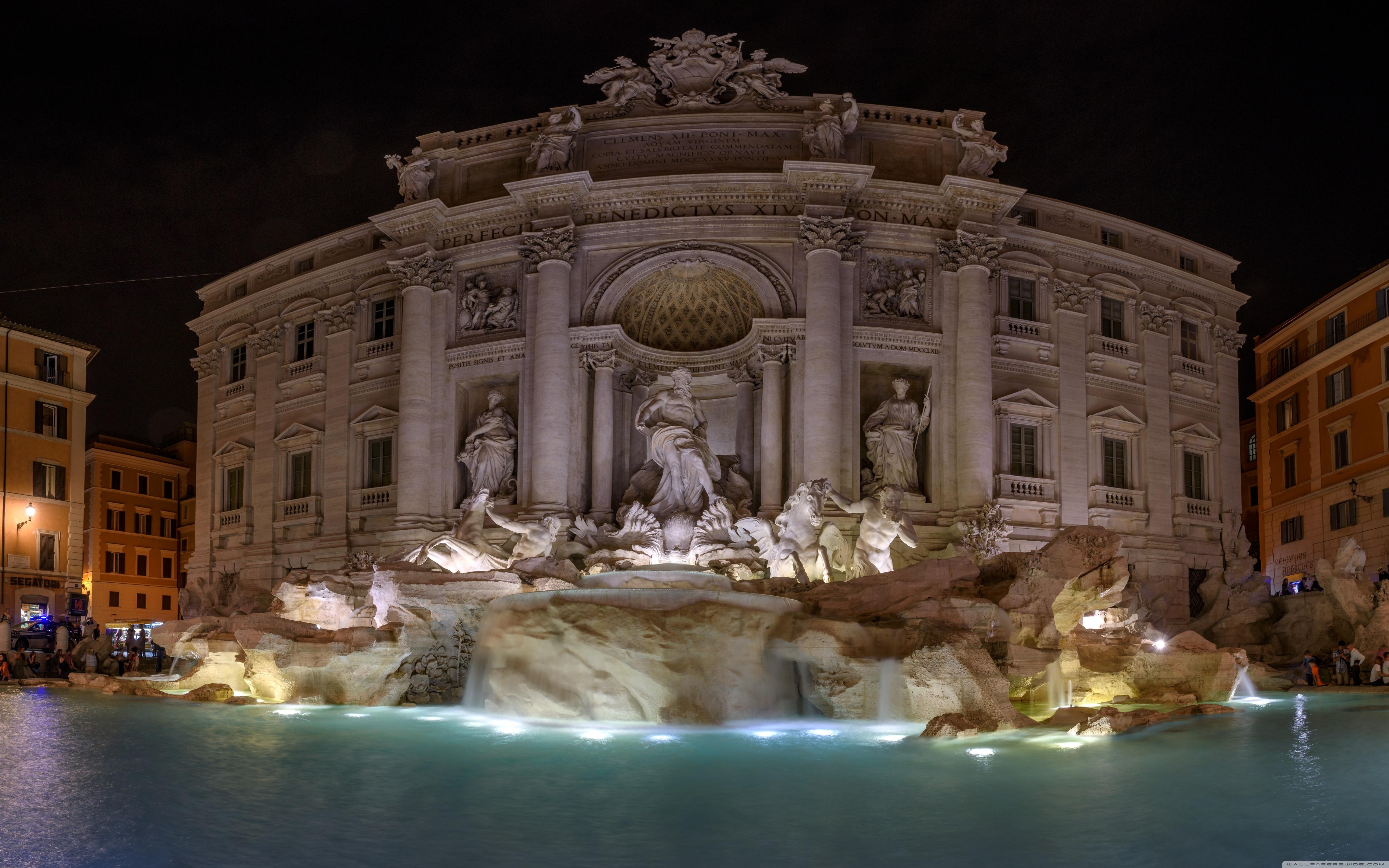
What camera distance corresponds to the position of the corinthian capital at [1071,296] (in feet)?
99.2

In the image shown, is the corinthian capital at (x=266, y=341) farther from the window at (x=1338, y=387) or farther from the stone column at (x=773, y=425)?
the window at (x=1338, y=387)

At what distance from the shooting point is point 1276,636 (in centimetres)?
2673

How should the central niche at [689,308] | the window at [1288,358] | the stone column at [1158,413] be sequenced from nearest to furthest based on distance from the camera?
the central niche at [689,308], the stone column at [1158,413], the window at [1288,358]

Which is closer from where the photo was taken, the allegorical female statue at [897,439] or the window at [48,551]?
the allegorical female statue at [897,439]

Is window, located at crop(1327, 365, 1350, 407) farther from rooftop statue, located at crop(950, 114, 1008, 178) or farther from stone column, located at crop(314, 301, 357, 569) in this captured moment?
stone column, located at crop(314, 301, 357, 569)

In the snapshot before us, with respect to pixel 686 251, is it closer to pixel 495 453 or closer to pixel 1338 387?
pixel 495 453

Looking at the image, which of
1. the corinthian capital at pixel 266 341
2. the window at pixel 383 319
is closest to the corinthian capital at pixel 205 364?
the corinthian capital at pixel 266 341

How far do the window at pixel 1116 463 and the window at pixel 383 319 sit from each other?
20.3m

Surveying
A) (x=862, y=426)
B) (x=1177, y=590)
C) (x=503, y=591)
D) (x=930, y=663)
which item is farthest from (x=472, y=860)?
(x=1177, y=590)

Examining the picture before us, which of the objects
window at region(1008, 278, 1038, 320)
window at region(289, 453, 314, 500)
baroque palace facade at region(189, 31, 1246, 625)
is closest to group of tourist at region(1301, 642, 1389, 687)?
baroque palace facade at region(189, 31, 1246, 625)

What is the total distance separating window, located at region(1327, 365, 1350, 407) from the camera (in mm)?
36906

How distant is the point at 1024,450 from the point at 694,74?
43.5 feet

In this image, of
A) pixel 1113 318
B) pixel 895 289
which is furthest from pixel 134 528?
pixel 1113 318

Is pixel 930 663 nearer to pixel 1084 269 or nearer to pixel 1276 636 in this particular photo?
pixel 1276 636
